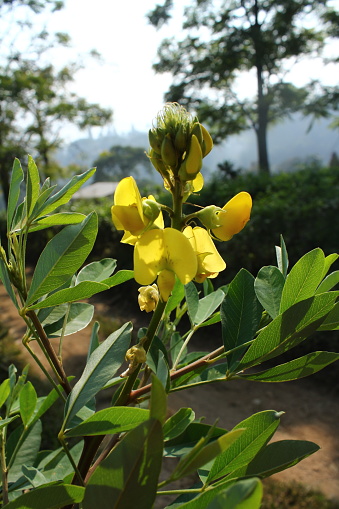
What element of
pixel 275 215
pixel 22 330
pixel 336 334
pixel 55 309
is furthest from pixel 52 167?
pixel 55 309

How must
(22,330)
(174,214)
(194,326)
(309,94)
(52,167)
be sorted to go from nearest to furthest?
1. (174,214)
2. (194,326)
3. (22,330)
4. (52,167)
5. (309,94)

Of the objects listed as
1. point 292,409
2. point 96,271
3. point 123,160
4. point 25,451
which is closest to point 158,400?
point 96,271

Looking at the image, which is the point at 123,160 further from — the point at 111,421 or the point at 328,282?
the point at 111,421

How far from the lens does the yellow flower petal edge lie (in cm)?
38

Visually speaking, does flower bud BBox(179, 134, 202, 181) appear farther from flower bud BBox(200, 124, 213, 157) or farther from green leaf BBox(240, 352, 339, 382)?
green leaf BBox(240, 352, 339, 382)

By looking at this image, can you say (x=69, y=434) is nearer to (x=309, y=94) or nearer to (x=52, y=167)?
(x=52, y=167)

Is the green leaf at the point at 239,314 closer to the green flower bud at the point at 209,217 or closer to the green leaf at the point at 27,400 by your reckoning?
the green flower bud at the point at 209,217

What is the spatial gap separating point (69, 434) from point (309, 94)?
44.7ft

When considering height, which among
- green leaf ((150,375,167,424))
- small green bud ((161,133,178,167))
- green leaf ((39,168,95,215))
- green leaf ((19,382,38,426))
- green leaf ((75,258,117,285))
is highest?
small green bud ((161,133,178,167))

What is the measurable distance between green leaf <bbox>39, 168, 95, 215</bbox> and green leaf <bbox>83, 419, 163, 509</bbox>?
29 cm

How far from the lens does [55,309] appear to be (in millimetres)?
558

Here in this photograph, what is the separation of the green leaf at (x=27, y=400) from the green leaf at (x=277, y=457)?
1.02ft

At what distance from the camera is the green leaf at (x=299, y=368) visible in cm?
39

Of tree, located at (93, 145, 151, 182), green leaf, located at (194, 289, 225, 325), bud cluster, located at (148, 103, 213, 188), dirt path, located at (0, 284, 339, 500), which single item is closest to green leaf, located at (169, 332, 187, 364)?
green leaf, located at (194, 289, 225, 325)
